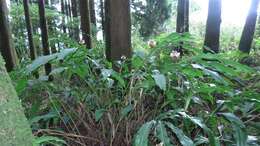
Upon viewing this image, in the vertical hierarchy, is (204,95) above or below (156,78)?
below

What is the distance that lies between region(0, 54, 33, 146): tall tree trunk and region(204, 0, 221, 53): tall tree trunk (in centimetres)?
696

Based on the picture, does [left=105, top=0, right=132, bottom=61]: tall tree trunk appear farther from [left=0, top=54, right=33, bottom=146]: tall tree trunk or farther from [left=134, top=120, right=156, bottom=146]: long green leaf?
[left=0, top=54, right=33, bottom=146]: tall tree trunk

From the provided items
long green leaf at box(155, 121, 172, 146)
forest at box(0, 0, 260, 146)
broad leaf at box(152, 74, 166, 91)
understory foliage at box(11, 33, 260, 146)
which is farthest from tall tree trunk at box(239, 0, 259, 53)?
long green leaf at box(155, 121, 172, 146)

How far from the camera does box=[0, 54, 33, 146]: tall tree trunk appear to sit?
0.87 meters

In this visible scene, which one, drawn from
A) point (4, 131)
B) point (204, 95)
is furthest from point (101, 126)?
point (4, 131)

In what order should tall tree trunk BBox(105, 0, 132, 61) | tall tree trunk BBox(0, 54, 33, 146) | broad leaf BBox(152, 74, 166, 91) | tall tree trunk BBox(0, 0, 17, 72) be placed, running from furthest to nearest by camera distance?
1. tall tree trunk BBox(0, 0, 17, 72)
2. tall tree trunk BBox(105, 0, 132, 61)
3. broad leaf BBox(152, 74, 166, 91)
4. tall tree trunk BBox(0, 54, 33, 146)

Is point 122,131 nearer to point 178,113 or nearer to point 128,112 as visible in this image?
point 128,112

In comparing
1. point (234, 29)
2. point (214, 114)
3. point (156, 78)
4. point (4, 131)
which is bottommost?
point (234, 29)

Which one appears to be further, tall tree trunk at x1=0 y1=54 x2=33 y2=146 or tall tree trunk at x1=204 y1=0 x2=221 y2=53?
tall tree trunk at x1=204 y1=0 x2=221 y2=53

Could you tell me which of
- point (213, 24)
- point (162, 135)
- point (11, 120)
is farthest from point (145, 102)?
point (213, 24)

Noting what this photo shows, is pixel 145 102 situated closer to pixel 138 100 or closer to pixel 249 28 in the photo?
pixel 138 100

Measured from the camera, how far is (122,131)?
84.9 inches

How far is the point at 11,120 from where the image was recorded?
2.94 ft

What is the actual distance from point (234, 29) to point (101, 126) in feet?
62.9
